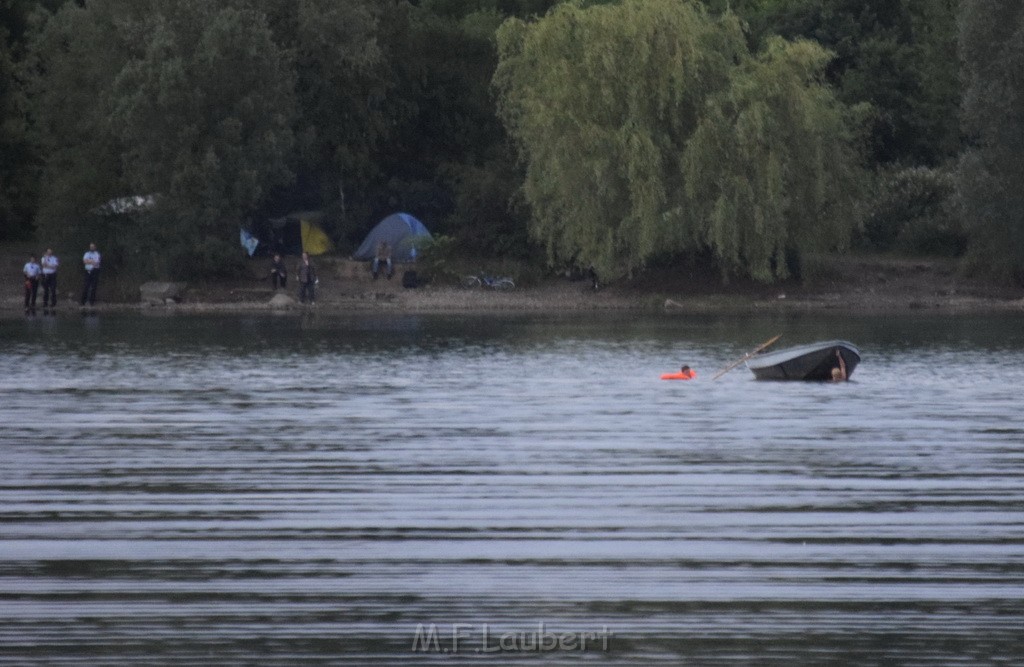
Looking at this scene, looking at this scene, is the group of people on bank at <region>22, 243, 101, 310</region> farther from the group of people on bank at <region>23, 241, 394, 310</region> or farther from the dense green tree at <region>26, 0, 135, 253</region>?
the dense green tree at <region>26, 0, 135, 253</region>

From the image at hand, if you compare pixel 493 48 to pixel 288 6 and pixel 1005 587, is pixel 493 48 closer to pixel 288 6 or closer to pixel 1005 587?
pixel 288 6

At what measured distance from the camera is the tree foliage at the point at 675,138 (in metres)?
57.7

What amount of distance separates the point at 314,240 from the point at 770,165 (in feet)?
61.3

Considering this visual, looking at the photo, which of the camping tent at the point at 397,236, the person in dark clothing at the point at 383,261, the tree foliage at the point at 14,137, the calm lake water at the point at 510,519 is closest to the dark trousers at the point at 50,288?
the tree foliage at the point at 14,137

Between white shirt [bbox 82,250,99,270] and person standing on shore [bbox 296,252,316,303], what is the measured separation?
6.40m

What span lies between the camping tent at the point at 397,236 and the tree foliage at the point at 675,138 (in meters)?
7.33

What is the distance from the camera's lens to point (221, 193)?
60844 millimetres

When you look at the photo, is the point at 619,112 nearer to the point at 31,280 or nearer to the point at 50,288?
the point at 50,288

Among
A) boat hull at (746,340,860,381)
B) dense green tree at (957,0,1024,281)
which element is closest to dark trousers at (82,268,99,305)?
dense green tree at (957,0,1024,281)

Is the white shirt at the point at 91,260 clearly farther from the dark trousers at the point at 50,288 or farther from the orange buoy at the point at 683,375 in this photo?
the orange buoy at the point at 683,375

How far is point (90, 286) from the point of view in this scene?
60844 mm

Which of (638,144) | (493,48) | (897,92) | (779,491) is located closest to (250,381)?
(779,491)

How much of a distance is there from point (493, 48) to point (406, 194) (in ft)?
21.3

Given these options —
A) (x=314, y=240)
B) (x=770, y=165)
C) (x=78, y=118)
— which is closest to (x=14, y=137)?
(x=78, y=118)
